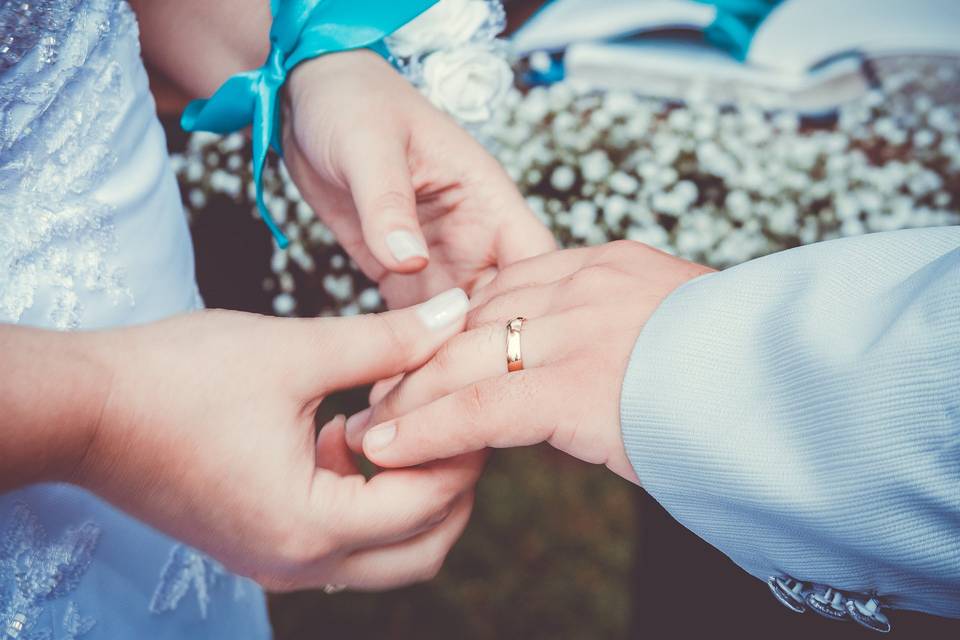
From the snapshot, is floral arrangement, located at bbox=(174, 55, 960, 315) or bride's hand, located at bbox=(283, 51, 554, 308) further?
floral arrangement, located at bbox=(174, 55, 960, 315)

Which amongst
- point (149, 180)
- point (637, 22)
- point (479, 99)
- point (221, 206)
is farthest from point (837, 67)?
point (149, 180)

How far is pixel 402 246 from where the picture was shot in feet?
4.10

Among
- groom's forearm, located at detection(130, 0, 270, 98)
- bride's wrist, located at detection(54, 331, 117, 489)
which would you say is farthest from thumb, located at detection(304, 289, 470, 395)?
groom's forearm, located at detection(130, 0, 270, 98)

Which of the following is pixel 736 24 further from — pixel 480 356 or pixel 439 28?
pixel 480 356

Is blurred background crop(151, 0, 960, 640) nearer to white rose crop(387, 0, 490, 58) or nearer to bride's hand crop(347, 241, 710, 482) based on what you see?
white rose crop(387, 0, 490, 58)

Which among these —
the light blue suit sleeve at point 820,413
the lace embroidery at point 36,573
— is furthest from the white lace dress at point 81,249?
the light blue suit sleeve at point 820,413

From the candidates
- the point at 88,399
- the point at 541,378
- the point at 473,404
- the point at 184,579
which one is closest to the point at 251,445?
the point at 88,399

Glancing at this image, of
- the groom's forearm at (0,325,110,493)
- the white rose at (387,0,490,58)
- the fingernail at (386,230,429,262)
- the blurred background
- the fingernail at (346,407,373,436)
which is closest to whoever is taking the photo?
the groom's forearm at (0,325,110,493)

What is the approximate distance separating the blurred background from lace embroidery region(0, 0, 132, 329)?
1593 millimetres

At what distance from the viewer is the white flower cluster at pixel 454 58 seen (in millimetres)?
1670

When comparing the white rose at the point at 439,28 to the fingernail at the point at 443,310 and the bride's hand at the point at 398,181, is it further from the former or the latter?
the fingernail at the point at 443,310

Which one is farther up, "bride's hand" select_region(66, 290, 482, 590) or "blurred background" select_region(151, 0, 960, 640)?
"bride's hand" select_region(66, 290, 482, 590)

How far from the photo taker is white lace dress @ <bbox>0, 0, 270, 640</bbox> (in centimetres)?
103

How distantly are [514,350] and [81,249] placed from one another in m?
0.76
